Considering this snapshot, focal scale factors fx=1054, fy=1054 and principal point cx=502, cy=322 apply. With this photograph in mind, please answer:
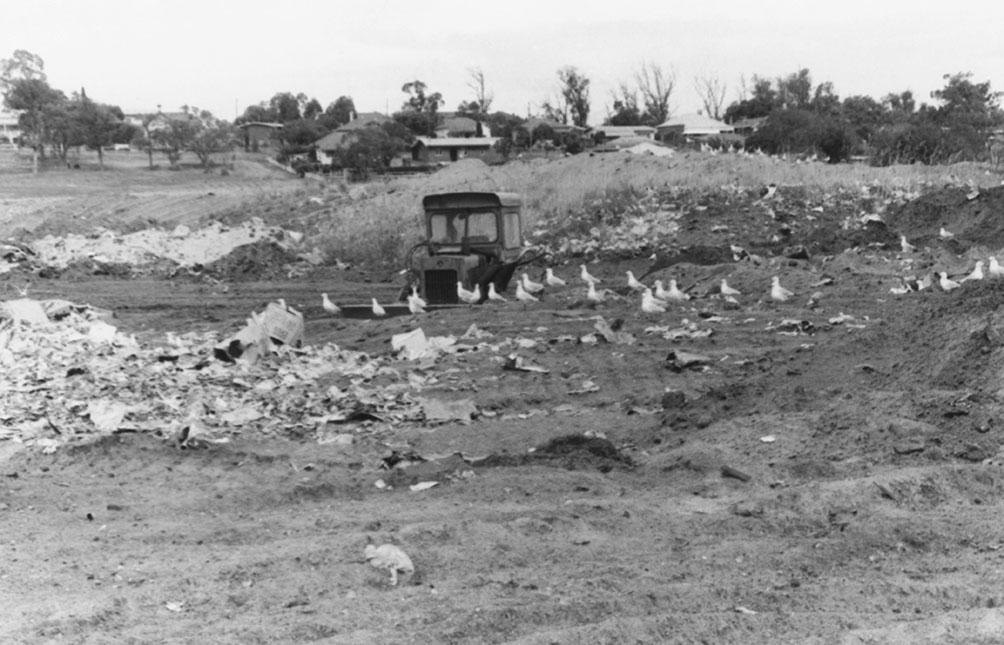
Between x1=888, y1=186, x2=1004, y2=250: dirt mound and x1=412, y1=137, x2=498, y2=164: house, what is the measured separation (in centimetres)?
3893

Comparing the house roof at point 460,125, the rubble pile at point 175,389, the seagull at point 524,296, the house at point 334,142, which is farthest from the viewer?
the house roof at point 460,125

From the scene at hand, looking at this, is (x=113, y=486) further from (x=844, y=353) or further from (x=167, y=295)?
(x=167, y=295)

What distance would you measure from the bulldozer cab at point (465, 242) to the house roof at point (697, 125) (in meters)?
51.1

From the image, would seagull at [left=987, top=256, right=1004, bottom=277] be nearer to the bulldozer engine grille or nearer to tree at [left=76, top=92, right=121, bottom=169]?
the bulldozer engine grille

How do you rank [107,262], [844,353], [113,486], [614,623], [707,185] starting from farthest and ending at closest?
1. [707,185]
2. [107,262]
3. [844,353]
4. [113,486]
5. [614,623]

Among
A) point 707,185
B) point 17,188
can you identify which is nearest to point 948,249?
point 707,185

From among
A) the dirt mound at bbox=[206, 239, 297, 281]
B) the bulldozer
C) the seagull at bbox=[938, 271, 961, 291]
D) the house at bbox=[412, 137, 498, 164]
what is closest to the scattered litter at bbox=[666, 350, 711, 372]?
the seagull at bbox=[938, 271, 961, 291]

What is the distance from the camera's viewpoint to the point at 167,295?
18219 millimetres

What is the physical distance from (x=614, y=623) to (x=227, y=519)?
267 cm

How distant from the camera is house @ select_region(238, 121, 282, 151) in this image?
69688 millimetres

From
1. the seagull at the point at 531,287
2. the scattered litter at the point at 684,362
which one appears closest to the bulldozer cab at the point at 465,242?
the seagull at the point at 531,287

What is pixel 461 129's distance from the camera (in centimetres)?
7075

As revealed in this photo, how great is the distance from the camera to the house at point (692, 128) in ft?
209

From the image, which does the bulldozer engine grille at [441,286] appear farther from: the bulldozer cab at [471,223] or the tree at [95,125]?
the tree at [95,125]
